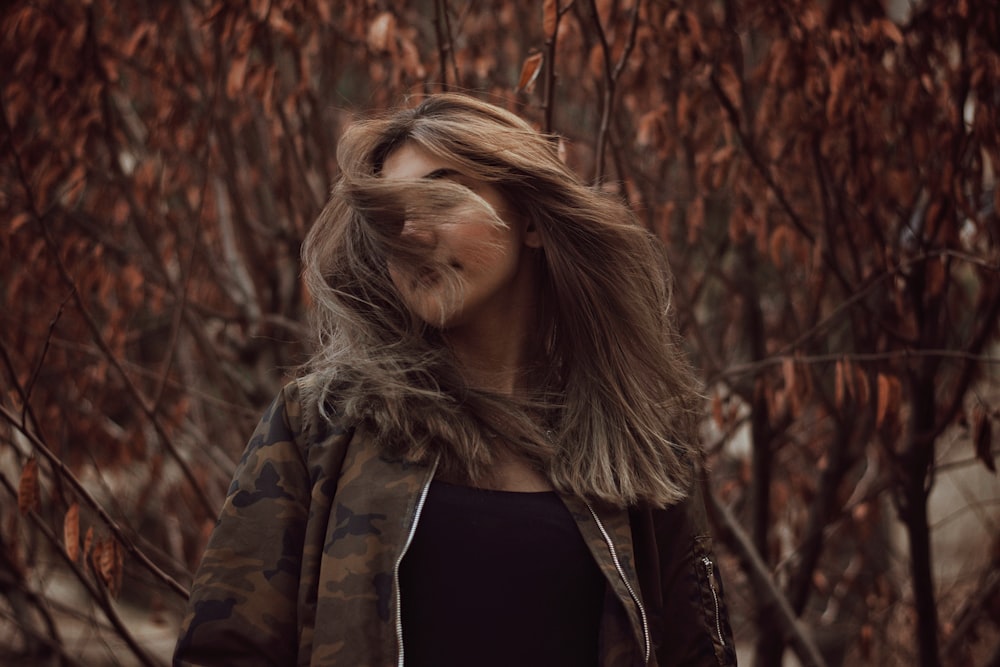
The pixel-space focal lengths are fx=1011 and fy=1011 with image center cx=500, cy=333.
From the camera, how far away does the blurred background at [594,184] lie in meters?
2.70

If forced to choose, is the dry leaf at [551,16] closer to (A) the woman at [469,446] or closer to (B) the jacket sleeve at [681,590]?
(A) the woman at [469,446]

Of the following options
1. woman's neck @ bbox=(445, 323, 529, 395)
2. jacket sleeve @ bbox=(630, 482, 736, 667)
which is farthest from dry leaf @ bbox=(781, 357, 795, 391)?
woman's neck @ bbox=(445, 323, 529, 395)

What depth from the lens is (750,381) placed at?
367cm

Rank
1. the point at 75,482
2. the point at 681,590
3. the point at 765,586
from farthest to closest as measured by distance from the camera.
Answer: the point at 765,586
the point at 75,482
the point at 681,590

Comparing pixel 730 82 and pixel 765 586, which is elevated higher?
pixel 730 82

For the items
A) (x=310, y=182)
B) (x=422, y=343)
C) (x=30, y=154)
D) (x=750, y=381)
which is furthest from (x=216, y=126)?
(x=750, y=381)

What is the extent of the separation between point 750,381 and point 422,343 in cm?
218

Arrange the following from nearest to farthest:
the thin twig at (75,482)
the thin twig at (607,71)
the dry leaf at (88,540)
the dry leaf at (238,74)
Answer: the thin twig at (75,482)
the dry leaf at (88,540)
the thin twig at (607,71)
the dry leaf at (238,74)

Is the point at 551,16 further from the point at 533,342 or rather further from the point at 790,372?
the point at 790,372

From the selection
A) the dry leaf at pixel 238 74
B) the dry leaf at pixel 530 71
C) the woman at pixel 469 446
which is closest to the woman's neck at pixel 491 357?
the woman at pixel 469 446

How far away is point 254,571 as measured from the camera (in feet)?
5.02

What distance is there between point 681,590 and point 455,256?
0.72 metres

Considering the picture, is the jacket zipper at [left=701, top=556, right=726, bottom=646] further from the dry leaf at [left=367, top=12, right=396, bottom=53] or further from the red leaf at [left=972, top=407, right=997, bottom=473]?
the dry leaf at [left=367, top=12, right=396, bottom=53]

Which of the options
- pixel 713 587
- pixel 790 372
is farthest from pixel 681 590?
pixel 790 372
